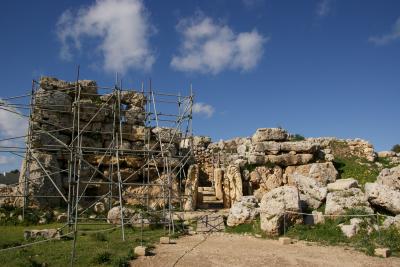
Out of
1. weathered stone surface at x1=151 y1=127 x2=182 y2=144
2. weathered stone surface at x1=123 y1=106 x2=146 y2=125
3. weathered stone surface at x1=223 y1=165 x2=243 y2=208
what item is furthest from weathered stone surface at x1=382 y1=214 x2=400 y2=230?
weathered stone surface at x1=123 y1=106 x2=146 y2=125

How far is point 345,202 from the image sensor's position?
15.4m

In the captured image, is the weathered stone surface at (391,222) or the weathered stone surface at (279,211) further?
the weathered stone surface at (279,211)

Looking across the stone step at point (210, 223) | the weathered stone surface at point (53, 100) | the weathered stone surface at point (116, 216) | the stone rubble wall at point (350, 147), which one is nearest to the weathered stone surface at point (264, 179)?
the stone rubble wall at point (350, 147)

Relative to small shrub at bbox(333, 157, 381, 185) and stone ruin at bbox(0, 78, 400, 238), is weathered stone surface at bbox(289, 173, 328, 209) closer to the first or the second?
stone ruin at bbox(0, 78, 400, 238)

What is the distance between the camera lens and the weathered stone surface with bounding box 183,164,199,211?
19.6 metres

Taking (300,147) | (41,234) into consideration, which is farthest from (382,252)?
(300,147)

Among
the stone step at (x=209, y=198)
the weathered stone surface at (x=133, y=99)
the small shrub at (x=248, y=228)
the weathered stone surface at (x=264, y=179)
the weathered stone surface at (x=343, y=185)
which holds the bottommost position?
the small shrub at (x=248, y=228)

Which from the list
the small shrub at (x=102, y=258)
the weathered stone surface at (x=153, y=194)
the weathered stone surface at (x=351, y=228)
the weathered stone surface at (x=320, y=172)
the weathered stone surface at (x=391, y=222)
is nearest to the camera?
the small shrub at (x=102, y=258)

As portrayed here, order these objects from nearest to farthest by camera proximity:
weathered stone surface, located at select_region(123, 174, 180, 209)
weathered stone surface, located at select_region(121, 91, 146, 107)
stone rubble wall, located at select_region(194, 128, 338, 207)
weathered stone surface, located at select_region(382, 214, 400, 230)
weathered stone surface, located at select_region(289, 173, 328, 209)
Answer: weathered stone surface, located at select_region(382, 214, 400, 230)
weathered stone surface, located at select_region(289, 173, 328, 209)
weathered stone surface, located at select_region(123, 174, 180, 209)
stone rubble wall, located at select_region(194, 128, 338, 207)
weathered stone surface, located at select_region(121, 91, 146, 107)

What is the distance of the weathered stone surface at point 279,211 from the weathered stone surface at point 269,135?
27.5 ft

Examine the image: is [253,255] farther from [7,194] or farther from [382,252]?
[7,194]

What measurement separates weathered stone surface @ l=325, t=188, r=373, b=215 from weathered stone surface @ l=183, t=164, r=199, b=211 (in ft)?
21.5

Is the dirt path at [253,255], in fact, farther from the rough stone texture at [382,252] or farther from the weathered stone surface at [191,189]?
the weathered stone surface at [191,189]

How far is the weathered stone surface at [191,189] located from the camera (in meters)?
19.6
